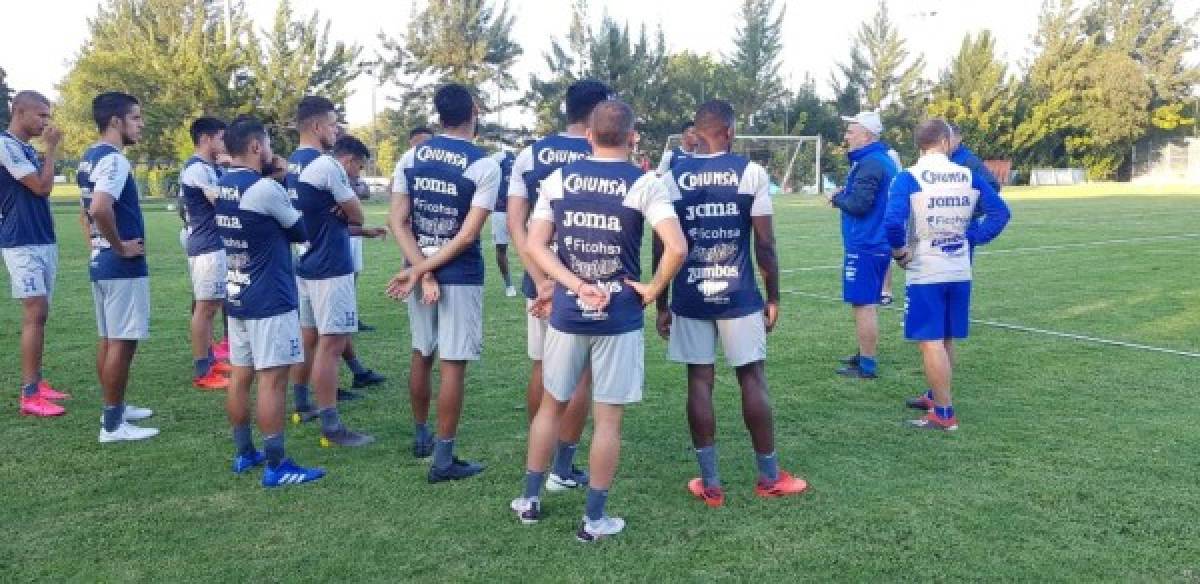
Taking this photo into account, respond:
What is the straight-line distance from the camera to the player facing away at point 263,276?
194 inches

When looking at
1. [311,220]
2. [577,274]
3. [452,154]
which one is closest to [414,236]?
[452,154]

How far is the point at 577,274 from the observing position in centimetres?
409

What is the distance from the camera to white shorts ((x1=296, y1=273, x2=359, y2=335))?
590cm

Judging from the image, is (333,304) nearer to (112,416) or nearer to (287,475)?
(287,475)

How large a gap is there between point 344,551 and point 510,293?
329 inches

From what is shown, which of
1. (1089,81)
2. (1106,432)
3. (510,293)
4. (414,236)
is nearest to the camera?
(414,236)

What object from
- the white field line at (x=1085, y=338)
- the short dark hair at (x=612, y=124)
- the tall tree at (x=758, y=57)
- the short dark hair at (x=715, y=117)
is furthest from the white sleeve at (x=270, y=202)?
the tall tree at (x=758, y=57)

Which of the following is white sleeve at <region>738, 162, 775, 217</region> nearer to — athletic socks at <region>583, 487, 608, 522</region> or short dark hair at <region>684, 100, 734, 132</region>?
short dark hair at <region>684, 100, 734, 132</region>

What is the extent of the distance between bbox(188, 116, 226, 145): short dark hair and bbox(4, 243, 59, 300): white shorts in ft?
4.73

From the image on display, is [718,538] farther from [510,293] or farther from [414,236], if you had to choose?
[510,293]

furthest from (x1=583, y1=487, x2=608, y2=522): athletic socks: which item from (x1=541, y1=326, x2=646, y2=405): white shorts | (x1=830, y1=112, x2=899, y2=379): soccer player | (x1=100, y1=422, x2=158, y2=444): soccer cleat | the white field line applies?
the white field line

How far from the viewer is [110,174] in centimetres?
579

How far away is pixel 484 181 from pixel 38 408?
165 inches

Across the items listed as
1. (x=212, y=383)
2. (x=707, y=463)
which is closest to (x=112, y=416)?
(x=212, y=383)
